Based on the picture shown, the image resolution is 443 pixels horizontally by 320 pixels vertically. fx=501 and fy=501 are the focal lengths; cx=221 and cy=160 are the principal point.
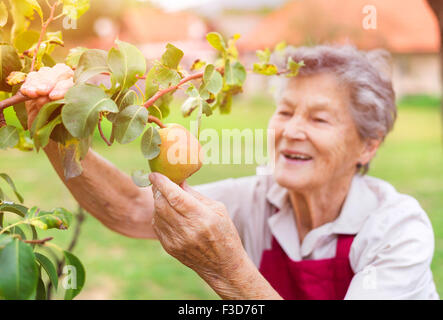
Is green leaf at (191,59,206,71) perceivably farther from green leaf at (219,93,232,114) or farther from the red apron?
the red apron

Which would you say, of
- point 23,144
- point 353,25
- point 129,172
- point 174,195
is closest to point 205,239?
point 174,195

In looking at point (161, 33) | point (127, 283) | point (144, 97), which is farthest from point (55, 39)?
point (161, 33)

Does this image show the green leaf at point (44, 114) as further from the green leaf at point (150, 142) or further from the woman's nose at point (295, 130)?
the woman's nose at point (295, 130)

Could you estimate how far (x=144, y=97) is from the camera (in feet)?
3.46

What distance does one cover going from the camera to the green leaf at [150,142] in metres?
1.00

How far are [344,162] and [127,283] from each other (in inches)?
96.8

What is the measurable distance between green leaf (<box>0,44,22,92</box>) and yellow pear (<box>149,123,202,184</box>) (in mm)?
314

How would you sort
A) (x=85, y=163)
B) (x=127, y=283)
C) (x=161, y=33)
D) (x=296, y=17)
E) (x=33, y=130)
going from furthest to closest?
(x=161, y=33) → (x=296, y=17) → (x=127, y=283) → (x=85, y=163) → (x=33, y=130)

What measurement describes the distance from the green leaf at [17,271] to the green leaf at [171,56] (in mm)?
463

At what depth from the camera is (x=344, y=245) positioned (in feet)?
5.80

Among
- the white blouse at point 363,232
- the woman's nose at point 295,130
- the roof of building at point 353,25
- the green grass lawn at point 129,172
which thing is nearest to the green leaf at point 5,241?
the white blouse at point 363,232

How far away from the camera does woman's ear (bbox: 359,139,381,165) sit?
75.9 inches

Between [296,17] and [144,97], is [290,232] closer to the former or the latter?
[144,97]

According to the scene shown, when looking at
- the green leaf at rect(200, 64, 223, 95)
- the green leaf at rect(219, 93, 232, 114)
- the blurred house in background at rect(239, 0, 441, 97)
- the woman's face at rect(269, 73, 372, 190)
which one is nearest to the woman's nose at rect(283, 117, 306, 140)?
the woman's face at rect(269, 73, 372, 190)
